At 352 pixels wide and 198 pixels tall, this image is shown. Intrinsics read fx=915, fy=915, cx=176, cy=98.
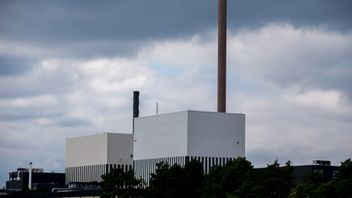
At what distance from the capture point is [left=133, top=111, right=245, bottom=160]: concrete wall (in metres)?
187

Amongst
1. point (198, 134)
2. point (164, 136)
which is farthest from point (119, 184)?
point (164, 136)

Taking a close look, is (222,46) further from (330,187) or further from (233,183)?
(330,187)

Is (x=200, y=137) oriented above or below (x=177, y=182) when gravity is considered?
above

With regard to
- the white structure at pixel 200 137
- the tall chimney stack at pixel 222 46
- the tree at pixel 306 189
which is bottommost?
the tree at pixel 306 189

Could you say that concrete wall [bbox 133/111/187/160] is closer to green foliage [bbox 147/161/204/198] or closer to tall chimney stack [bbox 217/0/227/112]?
Result: tall chimney stack [bbox 217/0/227/112]

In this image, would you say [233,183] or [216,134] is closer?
[233,183]

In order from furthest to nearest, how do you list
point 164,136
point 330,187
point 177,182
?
point 164,136 < point 177,182 < point 330,187

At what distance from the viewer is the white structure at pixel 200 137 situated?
613 ft

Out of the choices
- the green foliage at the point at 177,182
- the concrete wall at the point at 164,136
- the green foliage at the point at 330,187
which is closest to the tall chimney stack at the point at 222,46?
the concrete wall at the point at 164,136

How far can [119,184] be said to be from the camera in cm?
15812

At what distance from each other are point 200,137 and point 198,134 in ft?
2.60

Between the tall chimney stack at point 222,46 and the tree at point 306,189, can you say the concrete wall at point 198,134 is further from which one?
the tree at point 306,189

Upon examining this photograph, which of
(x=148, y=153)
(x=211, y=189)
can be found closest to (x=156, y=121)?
(x=148, y=153)

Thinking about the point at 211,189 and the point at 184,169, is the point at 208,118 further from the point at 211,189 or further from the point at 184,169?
the point at 211,189
